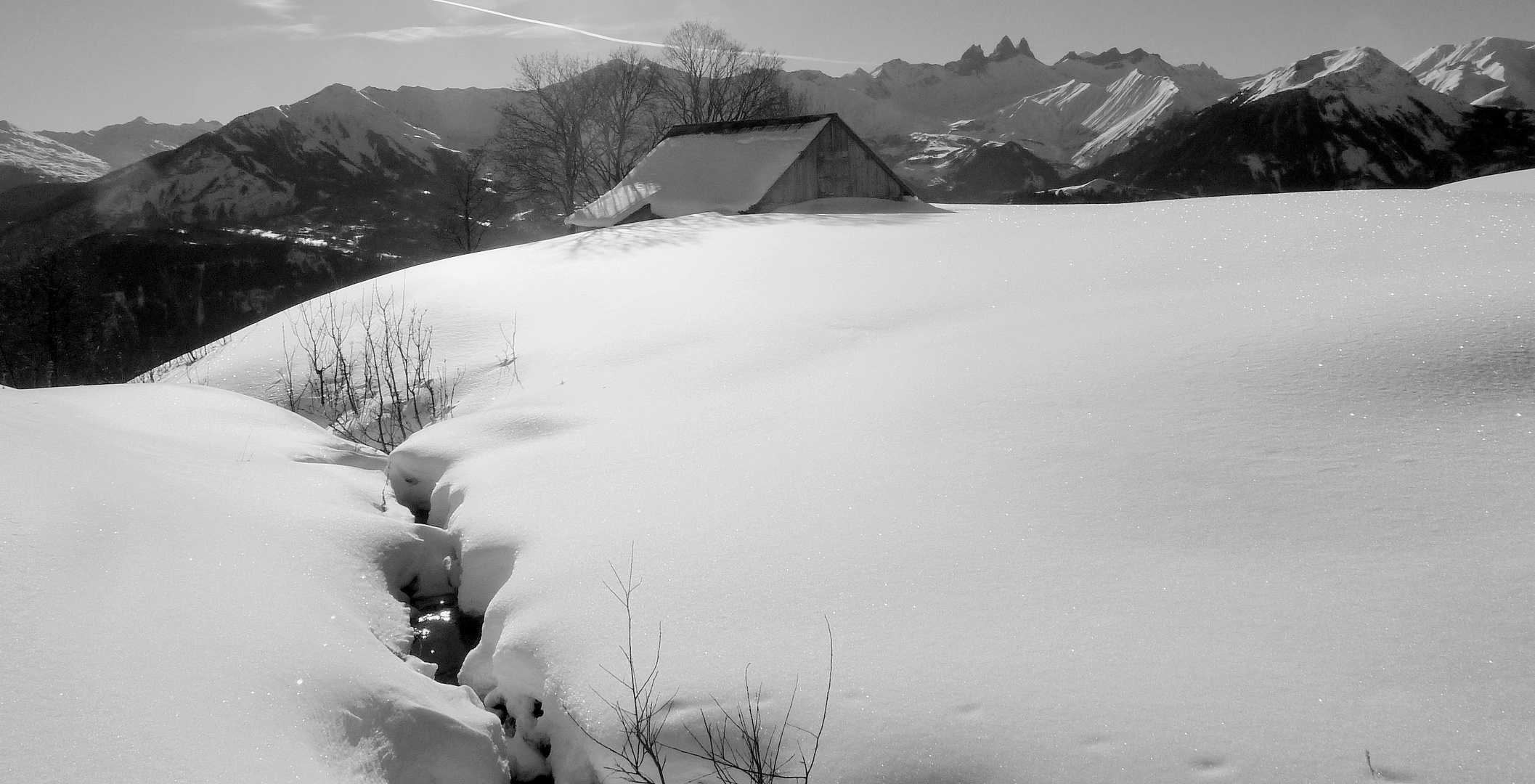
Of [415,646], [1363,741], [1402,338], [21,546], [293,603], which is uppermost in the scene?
[1402,338]

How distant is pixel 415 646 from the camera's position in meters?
3.88

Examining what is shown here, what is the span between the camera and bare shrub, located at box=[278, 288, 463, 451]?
7.21m

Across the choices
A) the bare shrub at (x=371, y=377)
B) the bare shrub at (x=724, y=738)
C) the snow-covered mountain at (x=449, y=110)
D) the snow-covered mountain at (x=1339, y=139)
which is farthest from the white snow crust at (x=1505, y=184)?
the snow-covered mountain at (x=449, y=110)

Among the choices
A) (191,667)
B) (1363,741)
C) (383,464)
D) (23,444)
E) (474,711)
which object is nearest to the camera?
(1363,741)

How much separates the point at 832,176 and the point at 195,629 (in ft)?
59.9

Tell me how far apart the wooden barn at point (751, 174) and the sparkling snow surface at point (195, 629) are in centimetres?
1468

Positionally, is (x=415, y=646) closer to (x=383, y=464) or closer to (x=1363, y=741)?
(x=383, y=464)

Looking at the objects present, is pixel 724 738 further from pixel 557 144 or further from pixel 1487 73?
pixel 1487 73

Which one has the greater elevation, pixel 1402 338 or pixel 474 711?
pixel 1402 338

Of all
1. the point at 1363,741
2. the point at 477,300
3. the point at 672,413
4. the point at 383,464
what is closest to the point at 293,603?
the point at 672,413

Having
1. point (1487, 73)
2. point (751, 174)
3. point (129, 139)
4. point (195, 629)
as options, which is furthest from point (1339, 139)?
point (129, 139)

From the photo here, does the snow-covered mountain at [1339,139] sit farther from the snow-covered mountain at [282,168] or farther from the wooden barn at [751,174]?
the snow-covered mountain at [282,168]

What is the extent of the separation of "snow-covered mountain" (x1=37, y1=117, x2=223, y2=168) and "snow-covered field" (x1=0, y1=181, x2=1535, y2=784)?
14892cm

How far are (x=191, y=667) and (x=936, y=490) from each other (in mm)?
2830
